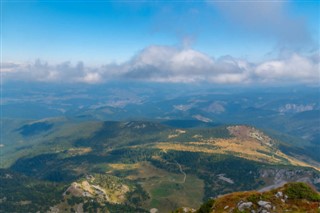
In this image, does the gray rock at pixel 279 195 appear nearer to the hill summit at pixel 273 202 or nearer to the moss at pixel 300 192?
the hill summit at pixel 273 202

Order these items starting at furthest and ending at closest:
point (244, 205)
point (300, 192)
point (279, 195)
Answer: point (279, 195), point (300, 192), point (244, 205)

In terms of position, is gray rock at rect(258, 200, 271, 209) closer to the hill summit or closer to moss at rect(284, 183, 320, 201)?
the hill summit

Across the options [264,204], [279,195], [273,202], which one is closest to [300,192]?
[279,195]

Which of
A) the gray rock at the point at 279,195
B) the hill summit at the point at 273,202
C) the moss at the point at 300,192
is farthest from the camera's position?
the gray rock at the point at 279,195

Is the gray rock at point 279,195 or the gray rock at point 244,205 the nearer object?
the gray rock at point 244,205

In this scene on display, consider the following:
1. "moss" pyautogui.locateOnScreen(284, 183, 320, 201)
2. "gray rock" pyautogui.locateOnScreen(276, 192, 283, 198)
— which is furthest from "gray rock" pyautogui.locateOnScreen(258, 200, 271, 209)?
"moss" pyautogui.locateOnScreen(284, 183, 320, 201)

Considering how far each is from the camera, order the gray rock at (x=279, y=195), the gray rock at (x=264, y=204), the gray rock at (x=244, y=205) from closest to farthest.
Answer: the gray rock at (x=264, y=204) → the gray rock at (x=244, y=205) → the gray rock at (x=279, y=195)

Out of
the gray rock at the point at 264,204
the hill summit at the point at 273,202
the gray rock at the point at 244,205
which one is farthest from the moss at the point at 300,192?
the gray rock at the point at 244,205

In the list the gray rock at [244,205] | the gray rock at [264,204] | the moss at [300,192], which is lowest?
the gray rock at [244,205]

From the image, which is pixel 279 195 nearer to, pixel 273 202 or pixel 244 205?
pixel 273 202

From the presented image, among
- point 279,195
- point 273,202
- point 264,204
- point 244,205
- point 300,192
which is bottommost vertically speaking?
point 244,205

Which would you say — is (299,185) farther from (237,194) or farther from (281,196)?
(237,194)

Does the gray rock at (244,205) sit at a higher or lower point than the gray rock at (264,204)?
lower
